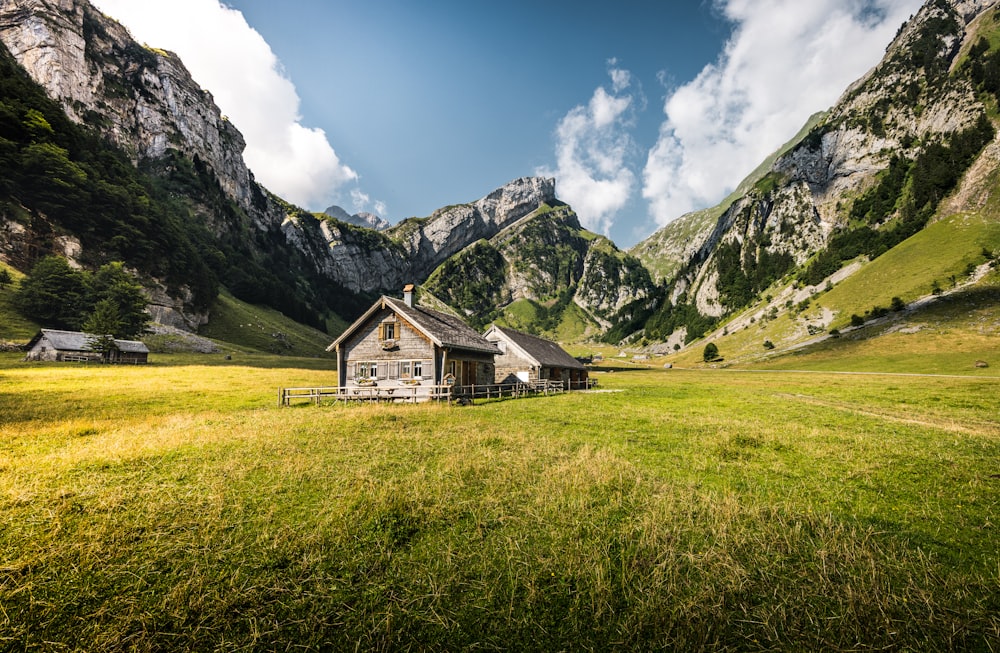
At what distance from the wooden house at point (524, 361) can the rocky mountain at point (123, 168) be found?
303ft

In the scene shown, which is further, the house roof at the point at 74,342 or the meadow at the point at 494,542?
the house roof at the point at 74,342

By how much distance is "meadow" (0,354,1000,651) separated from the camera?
15.5 feet

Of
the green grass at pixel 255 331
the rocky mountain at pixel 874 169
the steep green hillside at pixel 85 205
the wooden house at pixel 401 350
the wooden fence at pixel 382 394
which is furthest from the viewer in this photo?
the rocky mountain at pixel 874 169

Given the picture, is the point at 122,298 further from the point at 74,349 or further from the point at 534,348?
the point at 534,348

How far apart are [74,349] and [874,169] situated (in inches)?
8952

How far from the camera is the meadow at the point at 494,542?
4.72 m

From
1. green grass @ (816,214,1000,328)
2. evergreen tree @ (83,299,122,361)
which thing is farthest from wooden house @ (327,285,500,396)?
green grass @ (816,214,1000,328)

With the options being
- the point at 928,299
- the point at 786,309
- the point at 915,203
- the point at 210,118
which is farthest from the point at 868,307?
the point at 210,118

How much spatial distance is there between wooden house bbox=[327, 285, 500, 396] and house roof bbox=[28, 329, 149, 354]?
5193 cm

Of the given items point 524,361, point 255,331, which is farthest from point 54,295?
point 524,361

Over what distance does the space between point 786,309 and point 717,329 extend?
29664 millimetres

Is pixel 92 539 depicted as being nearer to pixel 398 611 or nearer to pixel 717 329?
pixel 398 611

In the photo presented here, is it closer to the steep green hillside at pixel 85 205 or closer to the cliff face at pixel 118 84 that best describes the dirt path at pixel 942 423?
the steep green hillside at pixel 85 205

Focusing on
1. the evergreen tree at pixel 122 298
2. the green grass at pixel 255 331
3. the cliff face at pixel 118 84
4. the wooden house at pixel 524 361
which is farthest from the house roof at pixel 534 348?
the cliff face at pixel 118 84
